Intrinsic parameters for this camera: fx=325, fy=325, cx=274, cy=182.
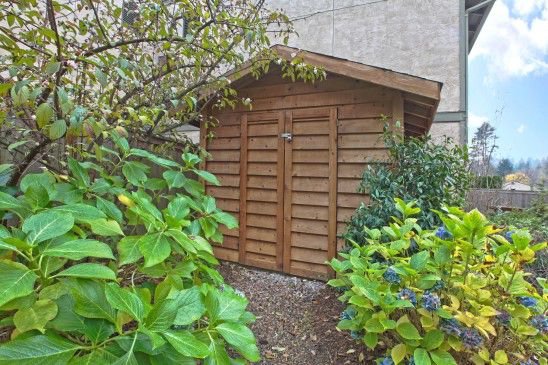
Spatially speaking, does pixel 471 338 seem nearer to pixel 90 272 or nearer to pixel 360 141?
pixel 90 272

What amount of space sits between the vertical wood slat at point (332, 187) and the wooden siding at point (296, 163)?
1 centimetres

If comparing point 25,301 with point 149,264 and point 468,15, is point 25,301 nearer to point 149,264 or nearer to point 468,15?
point 149,264

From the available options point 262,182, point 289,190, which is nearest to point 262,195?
point 262,182

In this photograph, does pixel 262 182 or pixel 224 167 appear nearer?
pixel 262 182

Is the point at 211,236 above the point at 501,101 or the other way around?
the other way around

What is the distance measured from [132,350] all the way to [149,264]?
249 millimetres

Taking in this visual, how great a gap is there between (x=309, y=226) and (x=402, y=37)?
5.10 meters

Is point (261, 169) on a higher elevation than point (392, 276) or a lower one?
higher

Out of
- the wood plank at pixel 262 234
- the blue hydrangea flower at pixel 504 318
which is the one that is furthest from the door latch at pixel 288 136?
the blue hydrangea flower at pixel 504 318

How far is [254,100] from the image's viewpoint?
410 cm

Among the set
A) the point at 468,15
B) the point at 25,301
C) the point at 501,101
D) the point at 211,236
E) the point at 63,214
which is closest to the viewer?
the point at 25,301

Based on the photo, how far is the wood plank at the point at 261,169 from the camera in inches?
156

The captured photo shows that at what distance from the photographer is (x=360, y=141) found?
3520mm

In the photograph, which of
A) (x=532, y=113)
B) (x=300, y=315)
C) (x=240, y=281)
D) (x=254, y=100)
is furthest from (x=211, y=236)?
(x=532, y=113)
